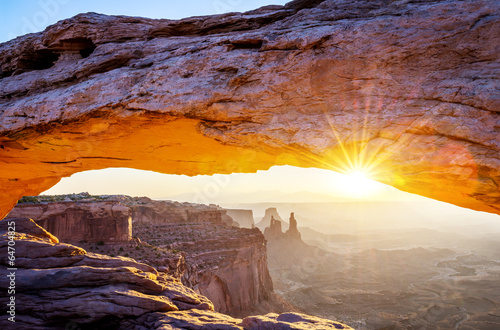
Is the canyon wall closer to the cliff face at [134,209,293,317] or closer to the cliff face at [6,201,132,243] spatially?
the cliff face at [134,209,293,317]

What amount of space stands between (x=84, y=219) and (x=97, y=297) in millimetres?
26067

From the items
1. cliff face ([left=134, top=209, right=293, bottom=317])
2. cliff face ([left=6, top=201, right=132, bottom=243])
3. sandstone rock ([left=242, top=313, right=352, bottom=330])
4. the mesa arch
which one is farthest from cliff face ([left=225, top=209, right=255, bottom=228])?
sandstone rock ([left=242, top=313, right=352, bottom=330])

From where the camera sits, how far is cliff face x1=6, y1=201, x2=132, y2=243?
2895 cm

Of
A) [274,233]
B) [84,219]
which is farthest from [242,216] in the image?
[84,219]

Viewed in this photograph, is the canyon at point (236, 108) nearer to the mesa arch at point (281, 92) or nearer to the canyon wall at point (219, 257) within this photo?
the mesa arch at point (281, 92)

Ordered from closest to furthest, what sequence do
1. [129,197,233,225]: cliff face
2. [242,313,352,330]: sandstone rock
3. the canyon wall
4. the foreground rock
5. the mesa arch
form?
the mesa arch < [242,313,352,330]: sandstone rock < the foreground rock < the canyon wall < [129,197,233,225]: cliff face

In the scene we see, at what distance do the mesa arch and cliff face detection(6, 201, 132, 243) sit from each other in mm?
21077

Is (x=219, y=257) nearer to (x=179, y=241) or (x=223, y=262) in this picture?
(x=223, y=262)

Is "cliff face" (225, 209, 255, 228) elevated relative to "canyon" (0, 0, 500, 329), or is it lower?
lower

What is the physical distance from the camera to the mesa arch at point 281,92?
6461mm

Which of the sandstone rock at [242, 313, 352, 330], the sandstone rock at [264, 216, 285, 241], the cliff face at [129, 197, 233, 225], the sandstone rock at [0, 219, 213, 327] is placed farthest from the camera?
the sandstone rock at [264, 216, 285, 241]

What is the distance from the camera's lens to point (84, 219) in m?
30.2

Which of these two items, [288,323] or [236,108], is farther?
[236,108]

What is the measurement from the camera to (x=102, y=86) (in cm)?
898
